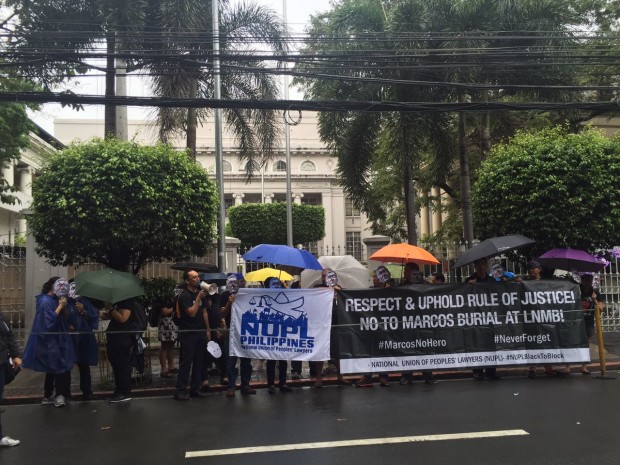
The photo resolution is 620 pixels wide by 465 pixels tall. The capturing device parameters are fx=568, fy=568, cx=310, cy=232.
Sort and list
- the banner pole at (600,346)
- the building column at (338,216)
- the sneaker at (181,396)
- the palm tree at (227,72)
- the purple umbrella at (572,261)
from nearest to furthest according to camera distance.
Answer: the sneaker at (181,396)
the banner pole at (600,346)
the purple umbrella at (572,261)
the palm tree at (227,72)
the building column at (338,216)

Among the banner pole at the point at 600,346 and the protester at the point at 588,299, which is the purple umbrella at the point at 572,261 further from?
the banner pole at the point at 600,346

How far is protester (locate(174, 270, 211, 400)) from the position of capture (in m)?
8.25

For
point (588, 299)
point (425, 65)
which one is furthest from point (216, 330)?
point (425, 65)

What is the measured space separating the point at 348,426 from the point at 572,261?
6703 mm

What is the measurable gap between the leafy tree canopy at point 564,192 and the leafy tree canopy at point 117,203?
6693 millimetres

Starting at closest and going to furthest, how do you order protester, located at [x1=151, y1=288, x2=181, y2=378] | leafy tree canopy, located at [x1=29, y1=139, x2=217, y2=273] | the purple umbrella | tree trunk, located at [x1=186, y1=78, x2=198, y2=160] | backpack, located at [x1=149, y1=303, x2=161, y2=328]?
leafy tree canopy, located at [x1=29, y1=139, x2=217, y2=273] < protester, located at [x1=151, y1=288, x2=181, y2=378] < backpack, located at [x1=149, y1=303, x2=161, y2=328] < the purple umbrella < tree trunk, located at [x1=186, y1=78, x2=198, y2=160]

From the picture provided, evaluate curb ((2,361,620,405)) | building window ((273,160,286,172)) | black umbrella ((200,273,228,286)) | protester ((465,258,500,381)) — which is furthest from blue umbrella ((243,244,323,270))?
building window ((273,160,286,172))

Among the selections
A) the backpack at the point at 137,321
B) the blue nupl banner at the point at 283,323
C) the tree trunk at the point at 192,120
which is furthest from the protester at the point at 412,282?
the tree trunk at the point at 192,120

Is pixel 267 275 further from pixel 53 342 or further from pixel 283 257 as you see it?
pixel 53 342

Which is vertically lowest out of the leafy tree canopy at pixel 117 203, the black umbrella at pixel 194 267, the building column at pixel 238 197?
the black umbrella at pixel 194 267

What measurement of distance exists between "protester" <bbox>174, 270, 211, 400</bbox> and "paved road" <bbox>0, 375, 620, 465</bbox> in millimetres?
263

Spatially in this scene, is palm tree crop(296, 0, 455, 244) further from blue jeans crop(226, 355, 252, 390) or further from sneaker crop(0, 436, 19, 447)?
sneaker crop(0, 436, 19, 447)

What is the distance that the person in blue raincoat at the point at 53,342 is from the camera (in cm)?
808

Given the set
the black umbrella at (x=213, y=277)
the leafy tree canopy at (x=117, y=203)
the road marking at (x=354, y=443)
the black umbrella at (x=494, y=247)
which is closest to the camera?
the road marking at (x=354, y=443)
